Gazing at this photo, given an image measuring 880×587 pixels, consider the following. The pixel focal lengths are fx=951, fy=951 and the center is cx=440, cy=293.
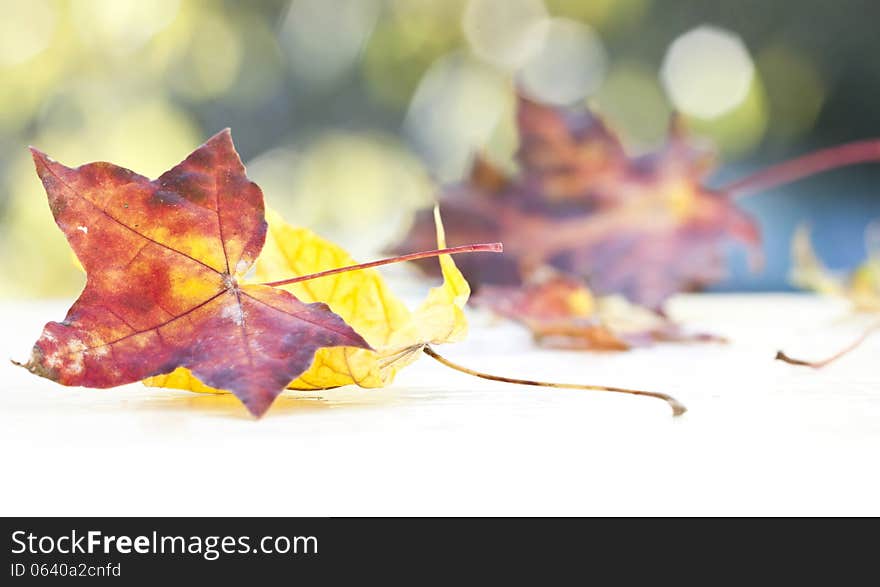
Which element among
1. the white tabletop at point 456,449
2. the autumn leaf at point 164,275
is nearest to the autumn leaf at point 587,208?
the white tabletop at point 456,449

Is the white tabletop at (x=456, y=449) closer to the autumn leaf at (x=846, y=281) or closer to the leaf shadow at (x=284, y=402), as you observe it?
the leaf shadow at (x=284, y=402)

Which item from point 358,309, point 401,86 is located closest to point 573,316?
point 358,309

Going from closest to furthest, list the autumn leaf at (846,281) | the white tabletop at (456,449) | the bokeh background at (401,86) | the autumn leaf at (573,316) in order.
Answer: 1. the white tabletop at (456,449)
2. the autumn leaf at (573,316)
3. the autumn leaf at (846,281)
4. the bokeh background at (401,86)

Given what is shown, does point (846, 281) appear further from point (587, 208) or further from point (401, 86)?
point (401, 86)

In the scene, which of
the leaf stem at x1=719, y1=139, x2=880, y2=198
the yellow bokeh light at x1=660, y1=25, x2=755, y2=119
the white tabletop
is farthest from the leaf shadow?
the yellow bokeh light at x1=660, y1=25, x2=755, y2=119

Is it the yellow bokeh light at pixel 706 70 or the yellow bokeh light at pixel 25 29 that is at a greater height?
the yellow bokeh light at pixel 25 29

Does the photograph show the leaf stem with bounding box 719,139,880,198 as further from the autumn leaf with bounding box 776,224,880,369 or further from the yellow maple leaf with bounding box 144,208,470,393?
the yellow maple leaf with bounding box 144,208,470,393
